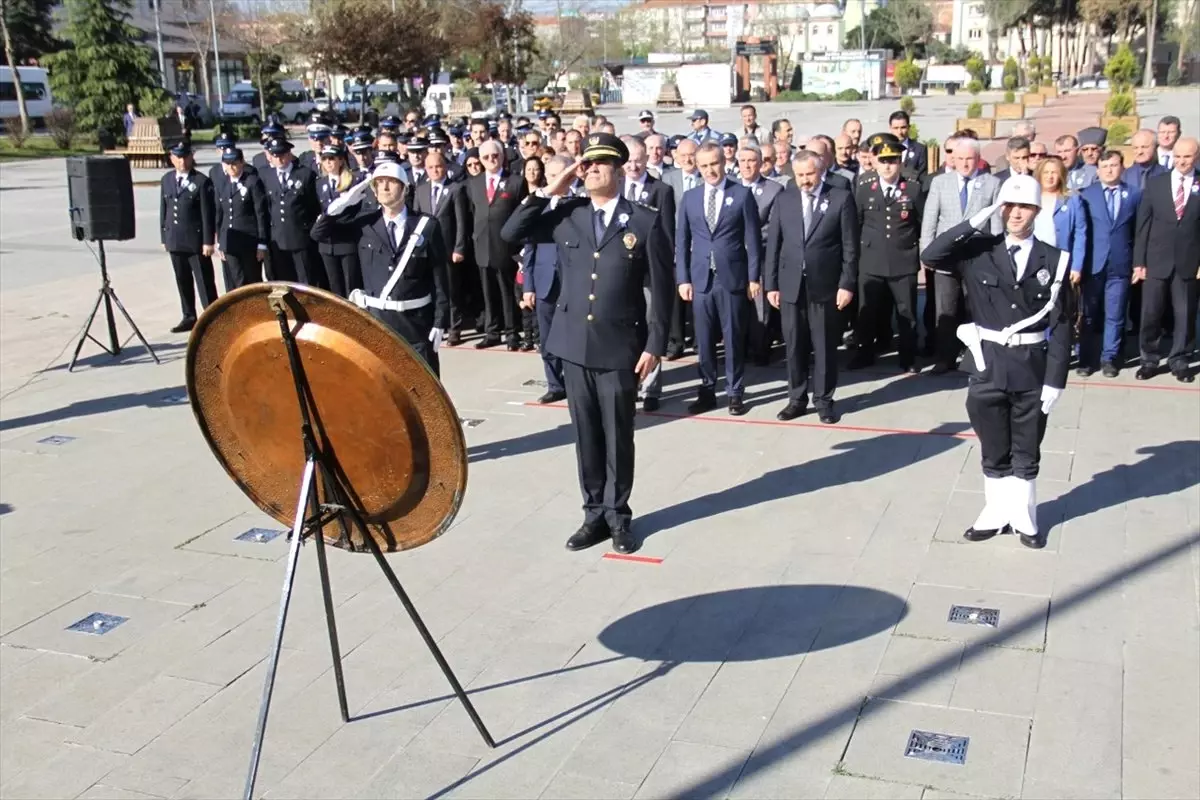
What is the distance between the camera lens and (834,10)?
126938 millimetres

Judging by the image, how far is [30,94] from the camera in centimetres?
5150

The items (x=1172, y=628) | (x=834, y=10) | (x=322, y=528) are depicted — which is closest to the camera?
(x=322, y=528)

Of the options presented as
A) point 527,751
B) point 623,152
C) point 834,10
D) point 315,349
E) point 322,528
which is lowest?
point 527,751

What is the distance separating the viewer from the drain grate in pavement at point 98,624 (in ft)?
18.4

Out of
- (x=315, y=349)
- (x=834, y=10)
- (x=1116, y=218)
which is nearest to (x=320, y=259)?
(x=1116, y=218)

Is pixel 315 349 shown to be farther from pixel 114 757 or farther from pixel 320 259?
pixel 320 259

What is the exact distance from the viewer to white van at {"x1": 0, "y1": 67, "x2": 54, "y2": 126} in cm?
5031

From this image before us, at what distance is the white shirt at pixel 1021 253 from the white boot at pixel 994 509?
3.61ft

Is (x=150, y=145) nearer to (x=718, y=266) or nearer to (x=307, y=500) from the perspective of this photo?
(x=718, y=266)

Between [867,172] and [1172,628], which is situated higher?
[867,172]

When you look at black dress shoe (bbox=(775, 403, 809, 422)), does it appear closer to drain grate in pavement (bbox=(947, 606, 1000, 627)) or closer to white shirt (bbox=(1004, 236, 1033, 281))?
white shirt (bbox=(1004, 236, 1033, 281))

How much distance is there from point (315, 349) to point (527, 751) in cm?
187

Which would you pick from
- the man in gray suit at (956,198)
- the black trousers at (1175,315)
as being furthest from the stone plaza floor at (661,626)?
the man in gray suit at (956,198)

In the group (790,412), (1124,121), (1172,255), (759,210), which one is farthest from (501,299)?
(1124,121)
